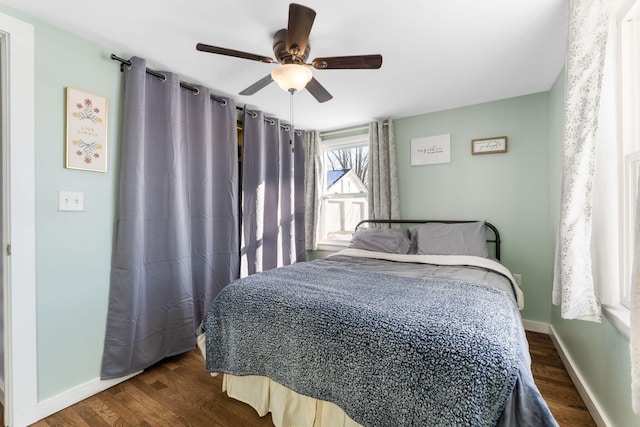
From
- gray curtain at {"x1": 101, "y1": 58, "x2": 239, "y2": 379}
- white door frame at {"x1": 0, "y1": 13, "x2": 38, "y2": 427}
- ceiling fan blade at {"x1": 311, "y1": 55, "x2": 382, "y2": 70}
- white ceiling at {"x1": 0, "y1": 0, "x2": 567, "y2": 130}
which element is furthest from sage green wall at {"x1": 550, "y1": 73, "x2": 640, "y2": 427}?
white door frame at {"x1": 0, "y1": 13, "x2": 38, "y2": 427}

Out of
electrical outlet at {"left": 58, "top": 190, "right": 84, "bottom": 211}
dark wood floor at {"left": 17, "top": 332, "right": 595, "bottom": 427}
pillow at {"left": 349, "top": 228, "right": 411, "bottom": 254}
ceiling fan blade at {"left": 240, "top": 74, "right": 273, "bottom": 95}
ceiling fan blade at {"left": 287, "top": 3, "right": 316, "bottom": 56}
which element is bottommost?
dark wood floor at {"left": 17, "top": 332, "right": 595, "bottom": 427}

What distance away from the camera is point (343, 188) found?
393 centimetres

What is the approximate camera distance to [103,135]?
6.26ft

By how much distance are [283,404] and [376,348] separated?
2.36ft

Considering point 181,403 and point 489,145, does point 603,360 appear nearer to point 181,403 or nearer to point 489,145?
point 489,145

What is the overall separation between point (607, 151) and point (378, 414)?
158 centimetres

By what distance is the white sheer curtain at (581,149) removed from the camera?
131 centimetres

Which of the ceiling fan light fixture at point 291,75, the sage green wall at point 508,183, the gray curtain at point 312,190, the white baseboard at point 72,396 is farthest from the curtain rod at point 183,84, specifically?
the white baseboard at point 72,396

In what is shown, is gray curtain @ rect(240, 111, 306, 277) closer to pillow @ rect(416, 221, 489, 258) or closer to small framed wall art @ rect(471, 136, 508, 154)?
pillow @ rect(416, 221, 489, 258)

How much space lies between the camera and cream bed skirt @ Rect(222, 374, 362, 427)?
4.42 feet

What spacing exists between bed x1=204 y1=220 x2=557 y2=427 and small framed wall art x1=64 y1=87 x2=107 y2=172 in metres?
1.24

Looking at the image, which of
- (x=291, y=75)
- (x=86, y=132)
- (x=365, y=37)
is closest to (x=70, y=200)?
(x=86, y=132)

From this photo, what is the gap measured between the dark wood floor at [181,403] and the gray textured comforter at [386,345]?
251 mm

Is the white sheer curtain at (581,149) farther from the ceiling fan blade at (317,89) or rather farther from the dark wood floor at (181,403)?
the ceiling fan blade at (317,89)
